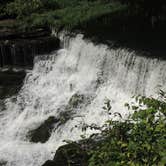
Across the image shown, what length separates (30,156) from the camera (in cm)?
1000

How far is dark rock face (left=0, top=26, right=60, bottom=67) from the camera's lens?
49.9 ft

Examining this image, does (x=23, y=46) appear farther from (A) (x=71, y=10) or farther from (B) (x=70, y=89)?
(A) (x=71, y=10)

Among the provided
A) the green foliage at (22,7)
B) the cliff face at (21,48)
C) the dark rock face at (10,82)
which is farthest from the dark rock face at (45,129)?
the green foliage at (22,7)

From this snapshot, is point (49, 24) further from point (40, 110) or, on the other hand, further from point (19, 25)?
point (40, 110)

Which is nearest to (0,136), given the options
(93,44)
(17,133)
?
(17,133)

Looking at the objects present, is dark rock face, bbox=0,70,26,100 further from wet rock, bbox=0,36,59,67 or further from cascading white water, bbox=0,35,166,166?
wet rock, bbox=0,36,59,67

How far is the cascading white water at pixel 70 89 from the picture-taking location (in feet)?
35.2

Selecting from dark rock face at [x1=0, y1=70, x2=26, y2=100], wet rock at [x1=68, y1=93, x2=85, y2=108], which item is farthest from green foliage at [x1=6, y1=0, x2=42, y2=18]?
wet rock at [x1=68, y1=93, x2=85, y2=108]

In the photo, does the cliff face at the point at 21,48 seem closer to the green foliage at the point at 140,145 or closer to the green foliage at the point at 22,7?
the green foliage at the point at 22,7

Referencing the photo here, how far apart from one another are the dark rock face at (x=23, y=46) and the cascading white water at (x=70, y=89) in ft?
1.37

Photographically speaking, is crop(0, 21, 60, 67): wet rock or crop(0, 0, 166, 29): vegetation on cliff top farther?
crop(0, 0, 166, 29): vegetation on cliff top

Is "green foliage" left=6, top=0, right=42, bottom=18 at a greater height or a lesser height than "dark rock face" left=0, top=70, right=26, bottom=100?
greater

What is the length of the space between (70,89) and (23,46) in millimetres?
3096

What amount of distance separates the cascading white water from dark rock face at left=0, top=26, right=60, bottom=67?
0.42 metres
